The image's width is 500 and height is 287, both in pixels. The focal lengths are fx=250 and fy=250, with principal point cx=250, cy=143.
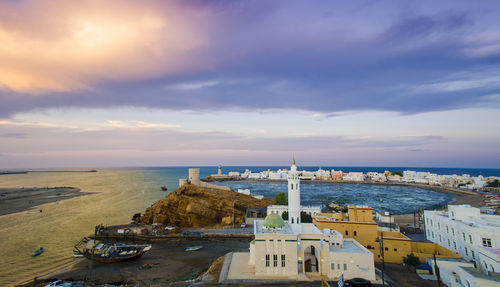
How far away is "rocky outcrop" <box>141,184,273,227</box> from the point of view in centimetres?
4853

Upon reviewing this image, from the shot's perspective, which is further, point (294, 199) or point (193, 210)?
point (193, 210)

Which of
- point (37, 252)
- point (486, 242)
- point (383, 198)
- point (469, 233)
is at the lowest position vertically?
point (383, 198)

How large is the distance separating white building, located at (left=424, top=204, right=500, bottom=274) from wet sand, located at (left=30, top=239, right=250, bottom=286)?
80.3ft

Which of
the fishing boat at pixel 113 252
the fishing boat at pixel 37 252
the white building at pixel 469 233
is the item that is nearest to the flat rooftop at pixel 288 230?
the white building at pixel 469 233

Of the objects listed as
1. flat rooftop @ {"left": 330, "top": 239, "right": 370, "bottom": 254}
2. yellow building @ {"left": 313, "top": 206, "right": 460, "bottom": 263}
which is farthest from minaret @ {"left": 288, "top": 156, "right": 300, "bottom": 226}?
flat rooftop @ {"left": 330, "top": 239, "right": 370, "bottom": 254}

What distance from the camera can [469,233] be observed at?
24.8 m

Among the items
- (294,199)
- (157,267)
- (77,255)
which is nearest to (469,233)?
(294,199)

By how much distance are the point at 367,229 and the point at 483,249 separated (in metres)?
10.5

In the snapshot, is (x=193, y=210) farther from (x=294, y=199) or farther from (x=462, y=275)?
(x=462, y=275)

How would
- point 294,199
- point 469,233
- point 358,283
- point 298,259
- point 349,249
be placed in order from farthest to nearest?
point 294,199
point 469,233
point 349,249
point 298,259
point 358,283

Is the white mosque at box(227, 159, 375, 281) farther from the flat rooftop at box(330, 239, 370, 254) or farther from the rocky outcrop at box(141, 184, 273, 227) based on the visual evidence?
the rocky outcrop at box(141, 184, 273, 227)

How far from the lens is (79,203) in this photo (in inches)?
2943

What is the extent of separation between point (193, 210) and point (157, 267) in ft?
62.4

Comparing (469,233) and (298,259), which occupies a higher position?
(469,233)
